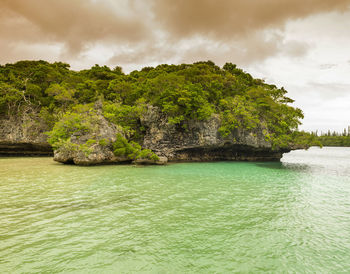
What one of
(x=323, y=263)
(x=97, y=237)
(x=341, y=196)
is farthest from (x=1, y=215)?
A: (x=341, y=196)

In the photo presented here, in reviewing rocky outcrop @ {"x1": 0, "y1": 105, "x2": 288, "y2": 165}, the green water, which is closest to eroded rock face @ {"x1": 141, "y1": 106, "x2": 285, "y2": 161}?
rocky outcrop @ {"x1": 0, "y1": 105, "x2": 288, "y2": 165}

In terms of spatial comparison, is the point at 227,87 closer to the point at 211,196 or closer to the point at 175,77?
the point at 175,77

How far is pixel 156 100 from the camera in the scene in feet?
72.5

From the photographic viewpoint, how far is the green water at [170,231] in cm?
373

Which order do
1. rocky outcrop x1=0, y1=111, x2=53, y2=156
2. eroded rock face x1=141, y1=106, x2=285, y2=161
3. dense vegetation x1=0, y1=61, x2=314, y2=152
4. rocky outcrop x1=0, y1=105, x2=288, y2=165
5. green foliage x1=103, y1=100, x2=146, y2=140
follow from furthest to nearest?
rocky outcrop x1=0, y1=111, x2=53, y2=156 < eroded rock face x1=141, y1=106, x2=285, y2=161 < green foliage x1=103, y1=100, x2=146, y2=140 < dense vegetation x1=0, y1=61, x2=314, y2=152 < rocky outcrop x1=0, y1=105, x2=288, y2=165

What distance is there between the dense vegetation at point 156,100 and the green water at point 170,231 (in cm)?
1137

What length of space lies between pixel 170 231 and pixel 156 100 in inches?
721

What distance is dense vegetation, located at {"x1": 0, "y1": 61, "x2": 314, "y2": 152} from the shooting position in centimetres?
2122

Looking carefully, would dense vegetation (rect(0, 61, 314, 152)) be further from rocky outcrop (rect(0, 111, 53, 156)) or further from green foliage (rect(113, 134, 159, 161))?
rocky outcrop (rect(0, 111, 53, 156))

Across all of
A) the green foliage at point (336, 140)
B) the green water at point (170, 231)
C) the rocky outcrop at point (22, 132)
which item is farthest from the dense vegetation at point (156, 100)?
the green foliage at point (336, 140)

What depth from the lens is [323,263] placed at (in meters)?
3.85

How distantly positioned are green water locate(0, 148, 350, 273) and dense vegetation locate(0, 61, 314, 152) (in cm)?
1137

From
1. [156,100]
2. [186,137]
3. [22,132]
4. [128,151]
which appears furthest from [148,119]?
[22,132]

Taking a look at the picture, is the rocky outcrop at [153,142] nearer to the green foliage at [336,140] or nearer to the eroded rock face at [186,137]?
the eroded rock face at [186,137]
